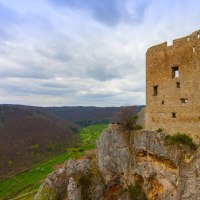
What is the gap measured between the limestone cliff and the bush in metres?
0.39

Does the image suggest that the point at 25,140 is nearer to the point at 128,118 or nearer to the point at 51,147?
the point at 51,147

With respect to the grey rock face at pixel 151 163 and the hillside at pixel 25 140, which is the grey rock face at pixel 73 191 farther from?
the hillside at pixel 25 140

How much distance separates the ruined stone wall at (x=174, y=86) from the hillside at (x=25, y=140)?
83.4 m

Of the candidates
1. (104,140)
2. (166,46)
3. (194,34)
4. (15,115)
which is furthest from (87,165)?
(15,115)

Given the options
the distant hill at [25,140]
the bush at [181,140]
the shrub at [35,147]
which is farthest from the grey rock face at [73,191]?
the shrub at [35,147]

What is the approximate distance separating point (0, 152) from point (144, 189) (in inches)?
4048

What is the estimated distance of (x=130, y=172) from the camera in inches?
1102

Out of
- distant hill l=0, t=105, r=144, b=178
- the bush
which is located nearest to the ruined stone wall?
the bush

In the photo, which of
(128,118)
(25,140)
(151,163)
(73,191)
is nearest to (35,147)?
(25,140)

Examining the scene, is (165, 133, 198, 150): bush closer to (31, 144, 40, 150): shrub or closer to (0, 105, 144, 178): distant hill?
(0, 105, 144, 178): distant hill

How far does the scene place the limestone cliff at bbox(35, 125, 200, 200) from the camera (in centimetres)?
2234

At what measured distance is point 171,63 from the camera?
85.5ft

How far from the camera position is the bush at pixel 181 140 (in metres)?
22.7

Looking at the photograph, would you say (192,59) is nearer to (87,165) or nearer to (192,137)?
(192,137)
